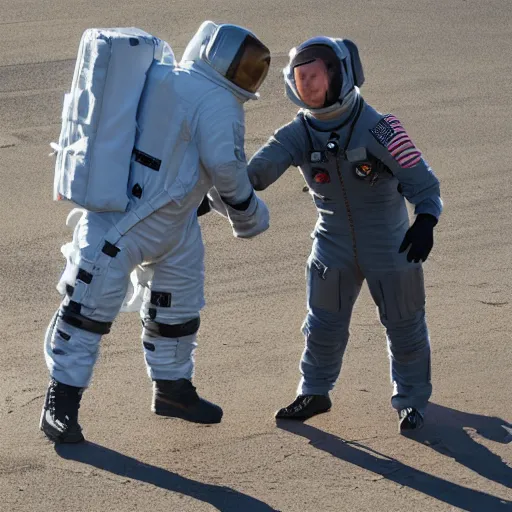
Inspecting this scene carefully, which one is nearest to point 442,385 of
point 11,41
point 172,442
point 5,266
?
point 172,442

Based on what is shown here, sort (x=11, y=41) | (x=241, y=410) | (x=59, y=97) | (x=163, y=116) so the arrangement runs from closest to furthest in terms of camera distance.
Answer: (x=163, y=116) < (x=241, y=410) < (x=59, y=97) < (x=11, y=41)

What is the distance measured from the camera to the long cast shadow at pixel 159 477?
16.4 feet

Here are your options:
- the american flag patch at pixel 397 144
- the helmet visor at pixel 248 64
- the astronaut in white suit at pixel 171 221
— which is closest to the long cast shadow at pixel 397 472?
the astronaut in white suit at pixel 171 221

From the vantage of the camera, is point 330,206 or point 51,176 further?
point 51,176

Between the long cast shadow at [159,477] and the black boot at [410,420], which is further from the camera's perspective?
the black boot at [410,420]

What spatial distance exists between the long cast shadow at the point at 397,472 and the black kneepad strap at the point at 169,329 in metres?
0.61

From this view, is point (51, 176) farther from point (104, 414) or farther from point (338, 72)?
point (338, 72)

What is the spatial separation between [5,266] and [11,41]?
5059 mm

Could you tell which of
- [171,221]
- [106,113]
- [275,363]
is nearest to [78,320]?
[171,221]

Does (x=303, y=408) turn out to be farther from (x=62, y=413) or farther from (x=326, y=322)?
(x=62, y=413)

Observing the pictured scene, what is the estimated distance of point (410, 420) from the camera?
5.57m

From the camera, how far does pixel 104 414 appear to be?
18.8ft

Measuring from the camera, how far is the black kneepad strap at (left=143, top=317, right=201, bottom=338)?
18.1 feet

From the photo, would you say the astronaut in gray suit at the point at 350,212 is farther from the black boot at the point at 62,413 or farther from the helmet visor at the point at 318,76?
the black boot at the point at 62,413
